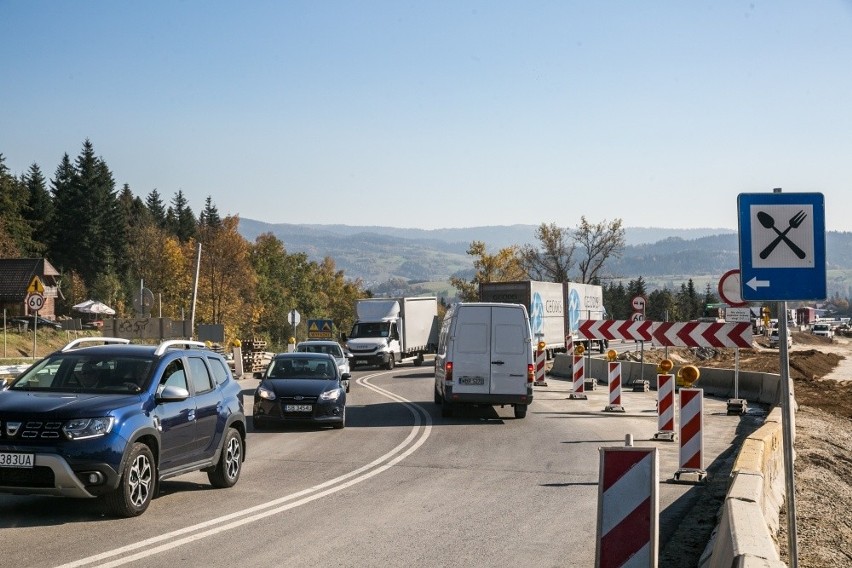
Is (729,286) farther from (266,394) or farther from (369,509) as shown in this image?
(369,509)

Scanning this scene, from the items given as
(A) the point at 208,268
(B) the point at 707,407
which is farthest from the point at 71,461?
(A) the point at 208,268

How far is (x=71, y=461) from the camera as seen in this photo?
32.8 feet

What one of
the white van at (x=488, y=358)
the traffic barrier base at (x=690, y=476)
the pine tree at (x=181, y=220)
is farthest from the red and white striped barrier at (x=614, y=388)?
the pine tree at (x=181, y=220)

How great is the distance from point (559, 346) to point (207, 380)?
41694 mm

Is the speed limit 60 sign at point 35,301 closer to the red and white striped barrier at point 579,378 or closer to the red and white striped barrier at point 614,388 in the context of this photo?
the red and white striped barrier at point 579,378

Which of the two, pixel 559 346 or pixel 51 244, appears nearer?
pixel 559 346

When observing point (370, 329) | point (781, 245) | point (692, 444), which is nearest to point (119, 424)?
point (781, 245)

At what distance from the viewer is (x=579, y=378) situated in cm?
2988

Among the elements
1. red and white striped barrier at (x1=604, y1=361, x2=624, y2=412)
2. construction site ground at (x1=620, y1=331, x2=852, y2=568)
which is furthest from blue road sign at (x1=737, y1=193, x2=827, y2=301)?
red and white striped barrier at (x1=604, y1=361, x2=624, y2=412)

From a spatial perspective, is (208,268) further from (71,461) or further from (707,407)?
(71,461)

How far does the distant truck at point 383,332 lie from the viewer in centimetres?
4997

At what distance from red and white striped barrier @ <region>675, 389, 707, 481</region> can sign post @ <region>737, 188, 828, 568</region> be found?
281 inches

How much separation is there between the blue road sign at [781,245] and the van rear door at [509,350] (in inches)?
641

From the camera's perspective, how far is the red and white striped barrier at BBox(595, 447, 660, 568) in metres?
6.67
